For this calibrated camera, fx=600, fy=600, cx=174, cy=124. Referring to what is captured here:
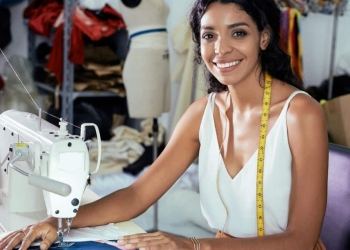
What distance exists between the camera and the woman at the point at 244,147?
1.58 metres

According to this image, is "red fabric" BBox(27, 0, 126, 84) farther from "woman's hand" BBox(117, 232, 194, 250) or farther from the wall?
"woman's hand" BBox(117, 232, 194, 250)

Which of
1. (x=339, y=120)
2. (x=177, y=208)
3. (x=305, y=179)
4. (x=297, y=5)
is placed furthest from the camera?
(x=297, y=5)

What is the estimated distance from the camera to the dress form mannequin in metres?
3.81

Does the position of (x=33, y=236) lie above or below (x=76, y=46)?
below

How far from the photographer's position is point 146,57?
151 inches

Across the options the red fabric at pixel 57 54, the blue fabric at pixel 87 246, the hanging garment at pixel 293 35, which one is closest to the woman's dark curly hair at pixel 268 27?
the blue fabric at pixel 87 246

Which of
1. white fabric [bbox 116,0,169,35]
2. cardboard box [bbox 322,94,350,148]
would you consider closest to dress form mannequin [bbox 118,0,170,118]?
white fabric [bbox 116,0,169,35]

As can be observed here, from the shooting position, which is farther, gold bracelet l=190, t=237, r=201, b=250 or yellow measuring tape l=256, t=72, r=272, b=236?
yellow measuring tape l=256, t=72, r=272, b=236

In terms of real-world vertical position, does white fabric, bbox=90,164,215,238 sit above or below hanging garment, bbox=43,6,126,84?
below

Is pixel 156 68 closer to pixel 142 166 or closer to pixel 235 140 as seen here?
pixel 142 166

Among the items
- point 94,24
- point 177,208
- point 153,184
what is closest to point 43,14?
point 94,24

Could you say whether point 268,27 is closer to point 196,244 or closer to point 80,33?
point 196,244

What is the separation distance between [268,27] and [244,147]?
14.1 inches

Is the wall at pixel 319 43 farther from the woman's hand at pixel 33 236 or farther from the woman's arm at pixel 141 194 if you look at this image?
the woman's hand at pixel 33 236
